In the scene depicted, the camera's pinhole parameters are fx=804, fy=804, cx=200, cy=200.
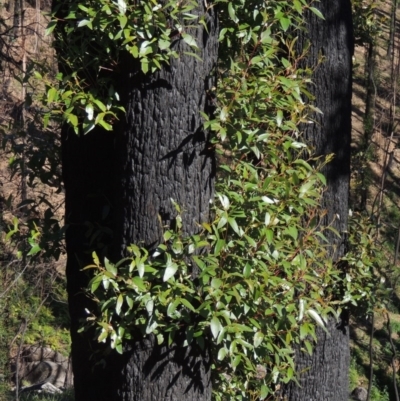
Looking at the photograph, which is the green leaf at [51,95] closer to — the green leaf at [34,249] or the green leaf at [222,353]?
the green leaf at [34,249]

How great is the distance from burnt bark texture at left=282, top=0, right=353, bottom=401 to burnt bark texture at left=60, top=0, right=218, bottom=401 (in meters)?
1.66

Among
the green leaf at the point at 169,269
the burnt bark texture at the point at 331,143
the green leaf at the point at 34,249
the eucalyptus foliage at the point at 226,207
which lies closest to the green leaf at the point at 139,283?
the eucalyptus foliage at the point at 226,207

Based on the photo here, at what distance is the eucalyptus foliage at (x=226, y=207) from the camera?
3934 millimetres

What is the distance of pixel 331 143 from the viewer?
5.99 meters

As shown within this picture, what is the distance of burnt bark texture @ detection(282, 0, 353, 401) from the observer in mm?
5840

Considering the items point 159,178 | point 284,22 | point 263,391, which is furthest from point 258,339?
point 284,22

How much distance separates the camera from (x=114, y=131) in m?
4.29

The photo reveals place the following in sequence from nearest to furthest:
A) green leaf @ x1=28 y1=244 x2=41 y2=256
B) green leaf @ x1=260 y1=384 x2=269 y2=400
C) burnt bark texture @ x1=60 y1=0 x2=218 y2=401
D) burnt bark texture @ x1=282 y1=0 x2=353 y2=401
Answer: burnt bark texture @ x1=60 y1=0 x2=218 y2=401
green leaf @ x1=260 y1=384 x2=269 y2=400
green leaf @ x1=28 y1=244 x2=41 y2=256
burnt bark texture @ x1=282 y1=0 x2=353 y2=401

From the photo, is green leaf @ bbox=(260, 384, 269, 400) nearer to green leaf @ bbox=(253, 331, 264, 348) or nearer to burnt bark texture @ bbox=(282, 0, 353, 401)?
green leaf @ bbox=(253, 331, 264, 348)

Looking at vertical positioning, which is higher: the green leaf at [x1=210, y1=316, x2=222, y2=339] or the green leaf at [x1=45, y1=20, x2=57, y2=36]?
the green leaf at [x1=45, y1=20, x2=57, y2=36]

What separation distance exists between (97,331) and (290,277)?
3.50 feet

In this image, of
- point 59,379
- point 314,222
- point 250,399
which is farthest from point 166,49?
point 59,379

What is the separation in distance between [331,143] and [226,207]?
211 centimetres

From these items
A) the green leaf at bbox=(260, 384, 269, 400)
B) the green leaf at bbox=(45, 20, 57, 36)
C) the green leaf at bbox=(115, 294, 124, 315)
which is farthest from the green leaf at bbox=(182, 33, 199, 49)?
the green leaf at bbox=(260, 384, 269, 400)
